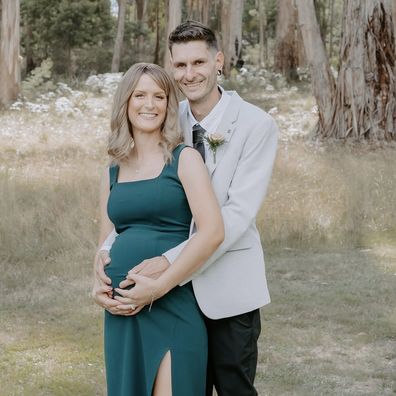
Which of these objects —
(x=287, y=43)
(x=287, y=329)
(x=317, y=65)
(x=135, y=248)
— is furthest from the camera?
(x=287, y=43)

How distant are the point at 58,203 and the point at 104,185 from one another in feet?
18.0

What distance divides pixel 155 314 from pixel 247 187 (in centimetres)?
56

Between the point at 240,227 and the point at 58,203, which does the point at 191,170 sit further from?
the point at 58,203

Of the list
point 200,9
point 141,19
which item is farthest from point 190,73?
point 141,19

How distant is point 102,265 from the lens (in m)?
2.91

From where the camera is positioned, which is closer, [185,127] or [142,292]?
[142,292]

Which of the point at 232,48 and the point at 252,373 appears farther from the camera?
the point at 232,48

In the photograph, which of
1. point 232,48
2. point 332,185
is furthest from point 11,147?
point 232,48

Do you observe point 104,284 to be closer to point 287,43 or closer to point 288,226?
point 288,226

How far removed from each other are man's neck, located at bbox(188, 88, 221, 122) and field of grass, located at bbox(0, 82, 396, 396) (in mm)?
2210

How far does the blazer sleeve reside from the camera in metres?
2.81

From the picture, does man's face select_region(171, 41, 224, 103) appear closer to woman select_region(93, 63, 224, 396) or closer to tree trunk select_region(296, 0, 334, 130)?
woman select_region(93, 63, 224, 396)

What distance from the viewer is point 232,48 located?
24.2 meters

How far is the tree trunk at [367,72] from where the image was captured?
12320mm
